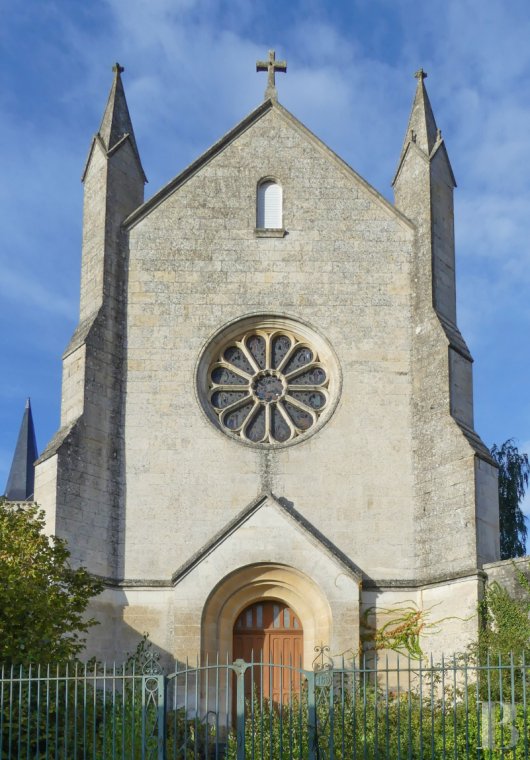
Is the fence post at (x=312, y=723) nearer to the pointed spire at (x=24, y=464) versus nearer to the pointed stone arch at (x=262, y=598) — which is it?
the pointed stone arch at (x=262, y=598)

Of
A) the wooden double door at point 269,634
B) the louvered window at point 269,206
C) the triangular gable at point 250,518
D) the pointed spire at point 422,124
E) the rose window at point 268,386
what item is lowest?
the wooden double door at point 269,634

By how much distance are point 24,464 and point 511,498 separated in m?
13.2

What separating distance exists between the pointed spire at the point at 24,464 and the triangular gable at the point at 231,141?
13581 mm

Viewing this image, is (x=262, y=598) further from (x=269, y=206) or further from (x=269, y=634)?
(x=269, y=206)

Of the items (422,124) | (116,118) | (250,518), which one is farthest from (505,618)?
(116,118)

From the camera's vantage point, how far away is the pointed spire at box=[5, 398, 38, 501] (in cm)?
3272

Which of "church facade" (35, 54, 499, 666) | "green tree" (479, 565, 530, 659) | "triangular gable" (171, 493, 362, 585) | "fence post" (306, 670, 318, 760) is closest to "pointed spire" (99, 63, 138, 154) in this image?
"church facade" (35, 54, 499, 666)

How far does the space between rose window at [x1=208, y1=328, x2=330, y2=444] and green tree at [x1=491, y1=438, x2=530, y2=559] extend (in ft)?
35.7

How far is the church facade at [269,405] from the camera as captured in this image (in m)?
18.4

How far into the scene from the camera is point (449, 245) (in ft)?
68.8

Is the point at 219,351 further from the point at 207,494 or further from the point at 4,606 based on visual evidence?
the point at 4,606

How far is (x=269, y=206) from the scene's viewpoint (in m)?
20.9

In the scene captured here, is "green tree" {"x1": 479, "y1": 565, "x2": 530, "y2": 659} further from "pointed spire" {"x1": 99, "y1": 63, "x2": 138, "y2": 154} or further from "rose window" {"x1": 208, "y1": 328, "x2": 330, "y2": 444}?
"pointed spire" {"x1": 99, "y1": 63, "x2": 138, "y2": 154}

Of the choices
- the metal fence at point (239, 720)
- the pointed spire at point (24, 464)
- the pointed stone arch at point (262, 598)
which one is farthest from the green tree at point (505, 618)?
the pointed spire at point (24, 464)
